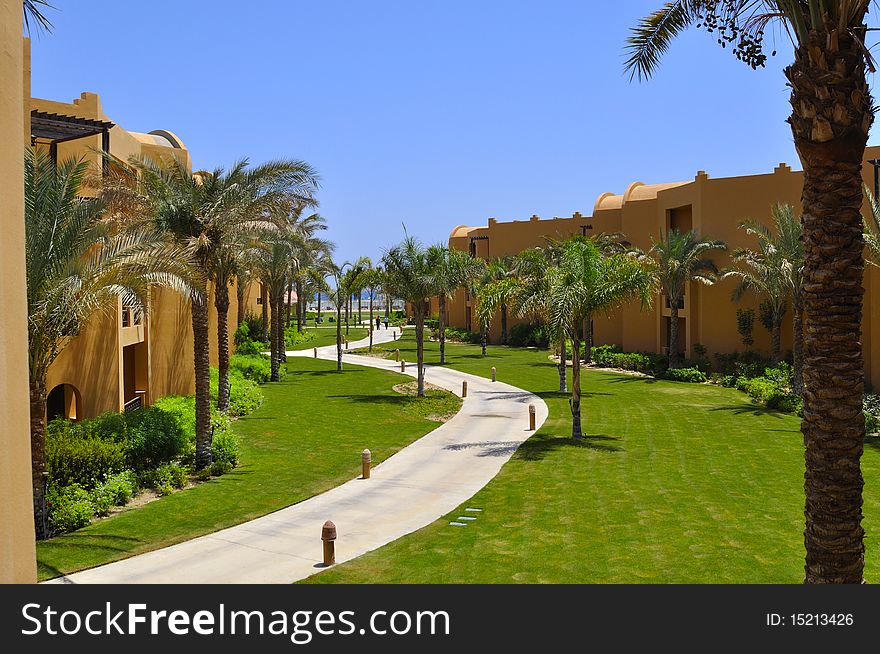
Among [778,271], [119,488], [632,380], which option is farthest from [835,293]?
[632,380]

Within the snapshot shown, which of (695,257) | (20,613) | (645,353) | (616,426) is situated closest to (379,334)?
(645,353)

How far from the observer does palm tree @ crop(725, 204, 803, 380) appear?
28.2 metres

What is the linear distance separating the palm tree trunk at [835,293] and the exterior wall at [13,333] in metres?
6.62

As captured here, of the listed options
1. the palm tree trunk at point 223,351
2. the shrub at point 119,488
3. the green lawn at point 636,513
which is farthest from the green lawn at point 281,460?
the green lawn at point 636,513

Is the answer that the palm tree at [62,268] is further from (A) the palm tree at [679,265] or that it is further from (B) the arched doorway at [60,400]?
(A) the palm tree at [679,265]

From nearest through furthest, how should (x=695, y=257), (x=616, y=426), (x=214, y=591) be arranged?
(x=214, y=591), (x=616, y=426), (x=695, y=257)

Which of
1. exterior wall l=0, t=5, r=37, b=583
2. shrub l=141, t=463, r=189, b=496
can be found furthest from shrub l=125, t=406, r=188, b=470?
exterior wall l=0, t=5, r=37, b=583

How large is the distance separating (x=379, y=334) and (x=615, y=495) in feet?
171

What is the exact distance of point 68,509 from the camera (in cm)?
1298

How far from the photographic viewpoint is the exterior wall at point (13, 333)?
5457 millimetres

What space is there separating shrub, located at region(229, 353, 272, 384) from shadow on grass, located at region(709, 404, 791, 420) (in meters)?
19.1

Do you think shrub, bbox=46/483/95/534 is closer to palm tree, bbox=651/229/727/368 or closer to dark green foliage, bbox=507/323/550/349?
palm tree, bbox=651/229/727/368

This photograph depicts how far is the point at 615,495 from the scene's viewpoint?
49.8 feet

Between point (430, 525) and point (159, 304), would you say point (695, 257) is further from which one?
point (430, 525)
